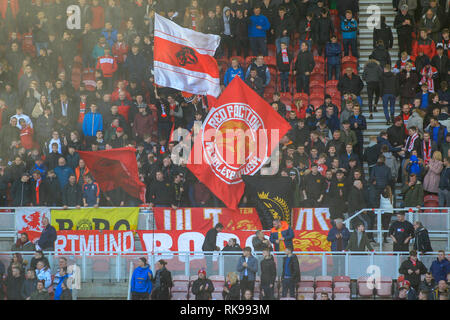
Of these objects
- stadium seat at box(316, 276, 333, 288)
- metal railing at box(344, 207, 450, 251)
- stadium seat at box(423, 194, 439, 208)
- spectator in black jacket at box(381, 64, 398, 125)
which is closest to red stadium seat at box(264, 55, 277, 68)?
spectator in black jacket at box(381, 64, 398, 125)

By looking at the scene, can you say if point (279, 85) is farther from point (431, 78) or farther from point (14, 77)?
point (14, 77)

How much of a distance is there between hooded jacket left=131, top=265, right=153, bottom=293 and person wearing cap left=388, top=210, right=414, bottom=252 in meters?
4.21

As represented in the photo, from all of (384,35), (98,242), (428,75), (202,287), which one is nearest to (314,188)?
(202,287)

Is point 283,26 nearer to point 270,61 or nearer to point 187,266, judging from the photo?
point 270,61

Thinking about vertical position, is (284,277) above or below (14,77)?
below

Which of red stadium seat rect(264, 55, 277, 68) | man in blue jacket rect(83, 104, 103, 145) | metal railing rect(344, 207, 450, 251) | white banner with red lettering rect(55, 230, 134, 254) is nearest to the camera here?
metal railing rect(344, 207, 450, 251)

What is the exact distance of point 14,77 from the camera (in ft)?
74.1

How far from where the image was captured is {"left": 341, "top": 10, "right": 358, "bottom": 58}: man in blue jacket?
73.3 ft

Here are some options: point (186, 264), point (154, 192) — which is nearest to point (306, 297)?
point (186, 264)

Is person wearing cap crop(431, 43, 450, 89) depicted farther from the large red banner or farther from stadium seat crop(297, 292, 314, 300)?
stadium seat crop(297, 292, 314, 300)

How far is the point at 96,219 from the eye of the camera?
18.4 metres

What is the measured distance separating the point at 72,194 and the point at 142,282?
9.86 ft
